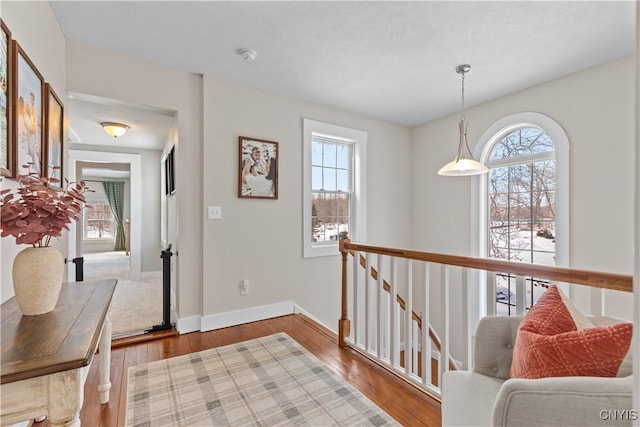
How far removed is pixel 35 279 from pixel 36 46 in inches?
56.9

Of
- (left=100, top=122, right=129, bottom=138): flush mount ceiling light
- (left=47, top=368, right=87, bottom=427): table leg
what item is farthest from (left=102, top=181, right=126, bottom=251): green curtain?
(left=47, top=368, right=87, bottom=427): table leg

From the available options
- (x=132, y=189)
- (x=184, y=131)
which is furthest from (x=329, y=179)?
(x=132, y=189)

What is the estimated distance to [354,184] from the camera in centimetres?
388

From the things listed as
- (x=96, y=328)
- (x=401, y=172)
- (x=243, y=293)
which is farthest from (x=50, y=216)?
(x=401, y=172)

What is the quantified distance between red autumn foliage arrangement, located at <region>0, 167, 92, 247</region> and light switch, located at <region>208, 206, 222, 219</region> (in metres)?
1.57

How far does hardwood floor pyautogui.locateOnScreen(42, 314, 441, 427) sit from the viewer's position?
1586 mm

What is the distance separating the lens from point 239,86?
294 cm

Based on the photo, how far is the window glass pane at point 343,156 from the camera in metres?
3.81

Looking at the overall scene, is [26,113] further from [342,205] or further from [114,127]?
[342,205]

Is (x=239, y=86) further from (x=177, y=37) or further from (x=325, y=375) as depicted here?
(x=325, y=375)

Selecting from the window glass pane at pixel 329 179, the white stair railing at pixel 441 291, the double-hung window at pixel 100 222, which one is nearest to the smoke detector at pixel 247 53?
the window glass pane at pixel 329 179

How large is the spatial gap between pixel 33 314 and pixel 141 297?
10.5ft

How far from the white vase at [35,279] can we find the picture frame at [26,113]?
0.50m

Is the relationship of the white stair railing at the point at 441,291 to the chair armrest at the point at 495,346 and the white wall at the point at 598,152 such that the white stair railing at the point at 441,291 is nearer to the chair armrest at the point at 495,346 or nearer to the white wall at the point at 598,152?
the chair armrest at the point at 495,346
